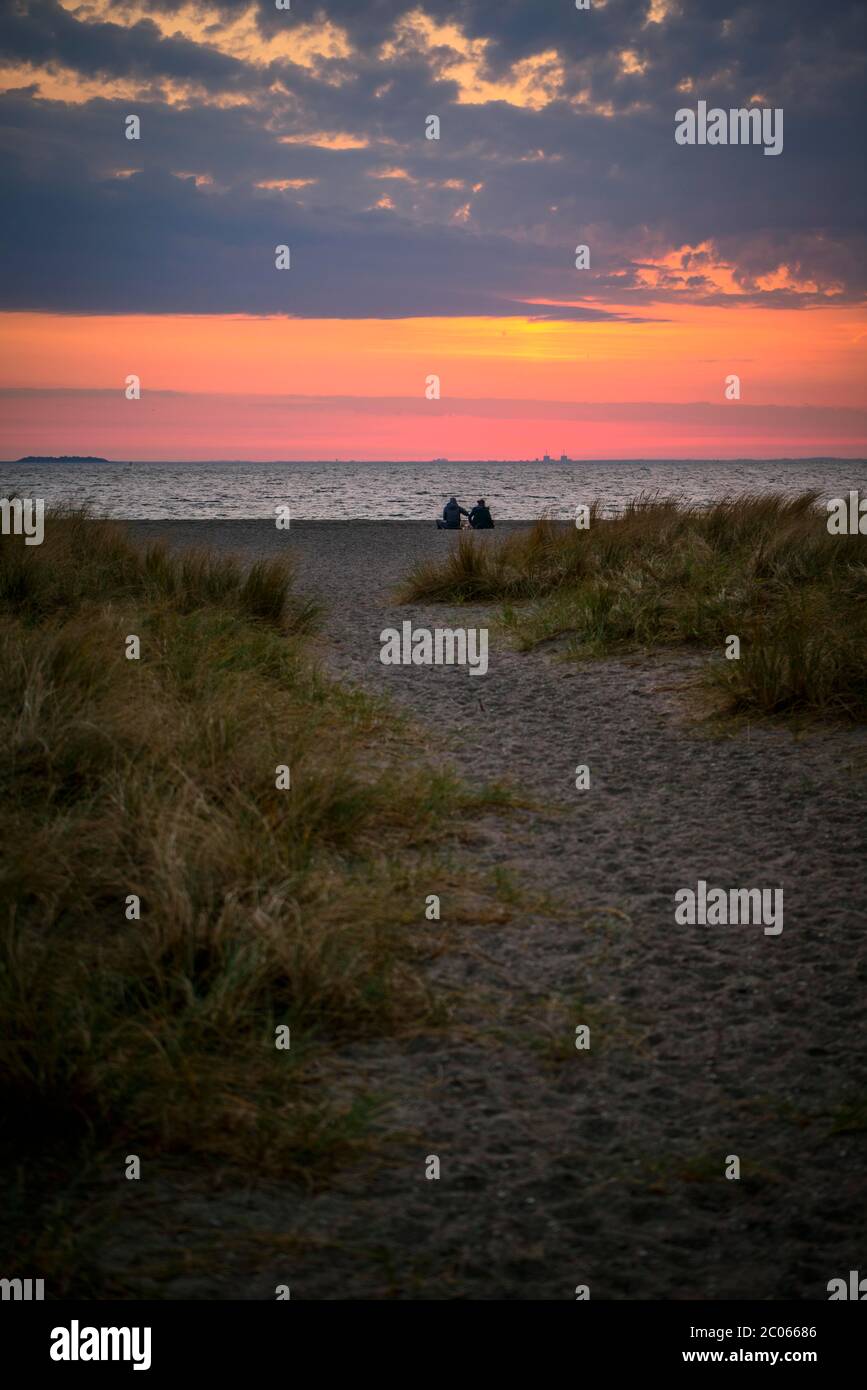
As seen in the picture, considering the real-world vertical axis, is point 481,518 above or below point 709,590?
above

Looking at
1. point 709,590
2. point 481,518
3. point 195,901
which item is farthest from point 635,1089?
point 481,518

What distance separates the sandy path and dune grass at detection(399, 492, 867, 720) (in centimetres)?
121

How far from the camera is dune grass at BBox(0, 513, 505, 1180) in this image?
2.46 meters

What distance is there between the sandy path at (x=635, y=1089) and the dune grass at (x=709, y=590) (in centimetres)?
121

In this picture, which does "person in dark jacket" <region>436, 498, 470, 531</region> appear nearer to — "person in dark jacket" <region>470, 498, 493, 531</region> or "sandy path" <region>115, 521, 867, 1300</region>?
"person in dark jacket" <region>470, 498, 493, 531</region>

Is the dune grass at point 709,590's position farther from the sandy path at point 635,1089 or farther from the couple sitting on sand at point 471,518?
the couple sitting on sand at point 471,518

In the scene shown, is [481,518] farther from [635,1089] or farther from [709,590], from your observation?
[635,1089]

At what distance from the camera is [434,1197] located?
90.3 inches

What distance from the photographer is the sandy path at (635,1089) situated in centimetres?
211

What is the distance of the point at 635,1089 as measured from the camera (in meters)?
2.73

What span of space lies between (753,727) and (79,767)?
3.86m

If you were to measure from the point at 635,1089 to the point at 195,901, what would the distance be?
1.44 m

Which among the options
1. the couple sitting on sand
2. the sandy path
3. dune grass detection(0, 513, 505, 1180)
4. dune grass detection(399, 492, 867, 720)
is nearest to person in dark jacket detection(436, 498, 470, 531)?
the couple sitting on sand

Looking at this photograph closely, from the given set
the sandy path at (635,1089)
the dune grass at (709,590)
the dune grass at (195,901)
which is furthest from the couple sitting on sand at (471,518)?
the sandy path at (635,1089)
